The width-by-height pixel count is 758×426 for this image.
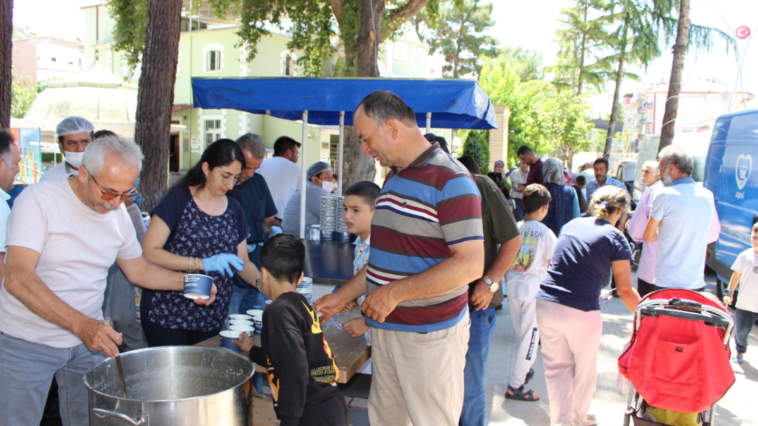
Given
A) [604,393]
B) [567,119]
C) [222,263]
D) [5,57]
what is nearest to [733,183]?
[604,393]

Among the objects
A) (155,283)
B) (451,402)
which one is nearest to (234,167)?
(155,283)

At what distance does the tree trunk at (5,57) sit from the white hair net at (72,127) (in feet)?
3.44

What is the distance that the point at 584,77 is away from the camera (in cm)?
2945

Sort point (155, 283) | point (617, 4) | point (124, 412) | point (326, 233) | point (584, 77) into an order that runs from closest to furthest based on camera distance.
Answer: point (124, 412), point (155, 283), point (326, 233), point (617, 4), point (584, 77)

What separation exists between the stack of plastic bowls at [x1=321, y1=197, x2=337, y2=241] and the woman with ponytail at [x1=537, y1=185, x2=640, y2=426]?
2745mm

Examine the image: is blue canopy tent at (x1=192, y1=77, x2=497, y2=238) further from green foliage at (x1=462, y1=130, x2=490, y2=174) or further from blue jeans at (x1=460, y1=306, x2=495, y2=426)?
green foliage at (x1=462, y1=130, x2=490, y2=174)

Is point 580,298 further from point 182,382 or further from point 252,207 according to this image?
point 252,207

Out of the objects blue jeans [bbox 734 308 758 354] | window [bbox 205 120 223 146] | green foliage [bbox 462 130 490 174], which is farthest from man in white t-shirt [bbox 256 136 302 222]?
window [bbox 205 120 223 146]

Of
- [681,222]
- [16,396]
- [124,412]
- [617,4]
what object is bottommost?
[16,396]

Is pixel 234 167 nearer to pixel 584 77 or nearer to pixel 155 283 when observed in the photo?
pixel 155 283

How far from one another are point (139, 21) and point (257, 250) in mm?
8335

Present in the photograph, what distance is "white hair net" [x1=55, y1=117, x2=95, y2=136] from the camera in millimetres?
3504

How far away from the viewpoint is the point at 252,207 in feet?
13.1

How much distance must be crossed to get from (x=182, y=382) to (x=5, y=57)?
3.52 meters
